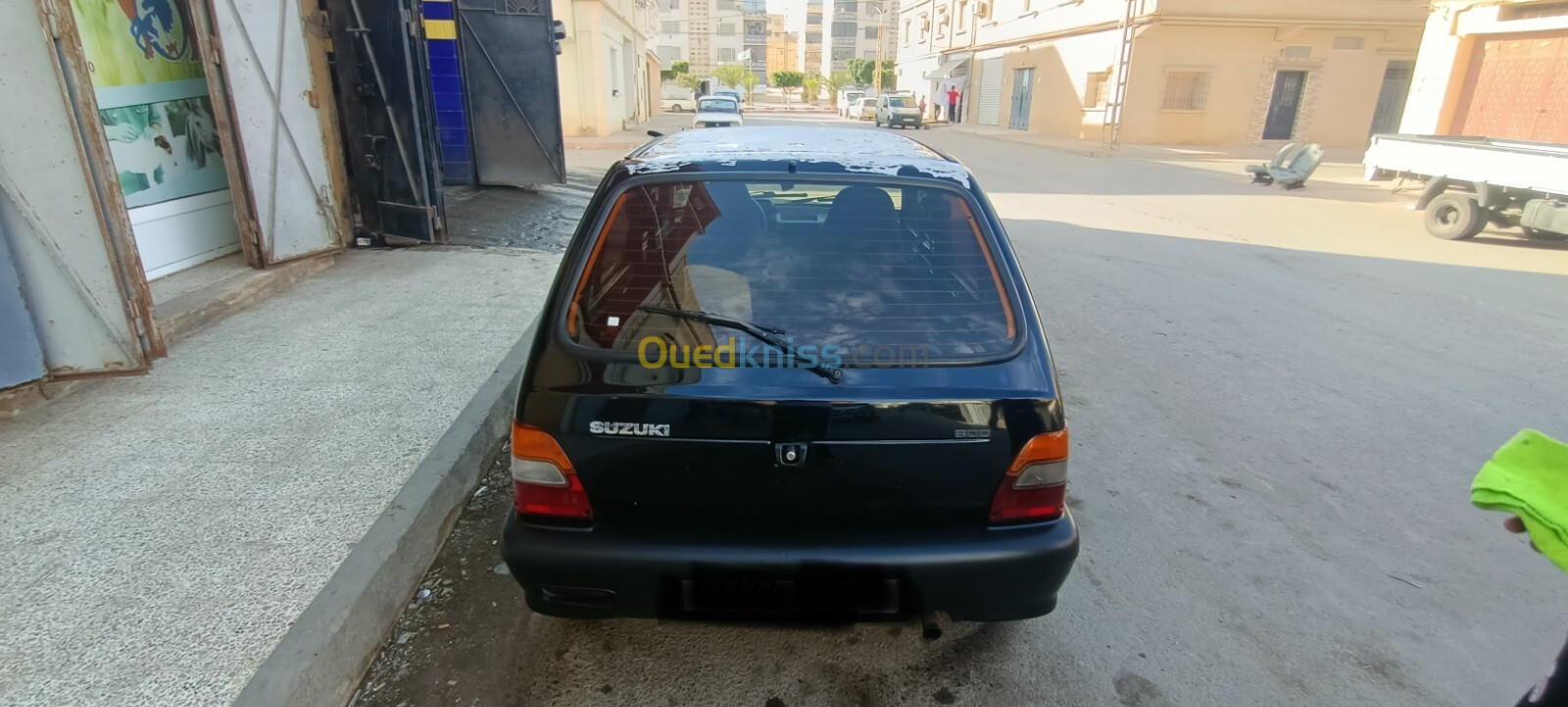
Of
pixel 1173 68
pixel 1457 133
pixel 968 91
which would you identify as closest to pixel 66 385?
pixel 1457 133

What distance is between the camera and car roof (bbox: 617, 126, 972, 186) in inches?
94.3

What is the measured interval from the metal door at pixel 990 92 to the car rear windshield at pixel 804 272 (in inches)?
1387

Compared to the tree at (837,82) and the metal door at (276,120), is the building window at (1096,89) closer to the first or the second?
the metal door at (276,120)

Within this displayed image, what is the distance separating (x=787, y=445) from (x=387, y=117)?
21.2 feet

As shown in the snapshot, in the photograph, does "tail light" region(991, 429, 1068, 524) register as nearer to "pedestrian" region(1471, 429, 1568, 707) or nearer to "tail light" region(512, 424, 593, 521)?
"pedestrian" region(1471, 429, 1568, 707)

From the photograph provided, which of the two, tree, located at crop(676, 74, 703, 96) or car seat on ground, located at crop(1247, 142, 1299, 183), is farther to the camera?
tree, located at crop(676, 74, 703, 96)

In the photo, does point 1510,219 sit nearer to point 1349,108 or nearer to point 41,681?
point 41,681

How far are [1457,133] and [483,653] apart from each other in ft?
63.3

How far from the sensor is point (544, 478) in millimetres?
2096

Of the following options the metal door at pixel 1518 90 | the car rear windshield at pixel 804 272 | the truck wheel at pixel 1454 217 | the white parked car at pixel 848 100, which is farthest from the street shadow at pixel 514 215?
the white parked car at pixel 848 100

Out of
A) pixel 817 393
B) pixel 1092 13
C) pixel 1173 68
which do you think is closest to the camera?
pixel 817 393

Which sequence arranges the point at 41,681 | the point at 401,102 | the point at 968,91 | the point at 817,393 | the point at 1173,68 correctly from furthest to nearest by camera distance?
the point at 968,91 < the point at 1173,68 < the point at 401,102 < the point at 41,681 < the point at 817,393

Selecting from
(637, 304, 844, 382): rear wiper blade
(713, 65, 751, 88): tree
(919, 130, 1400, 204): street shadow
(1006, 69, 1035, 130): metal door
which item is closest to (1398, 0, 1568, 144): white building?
(919, 130, 1400, 204): street shadow

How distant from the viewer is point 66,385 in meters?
3.90
